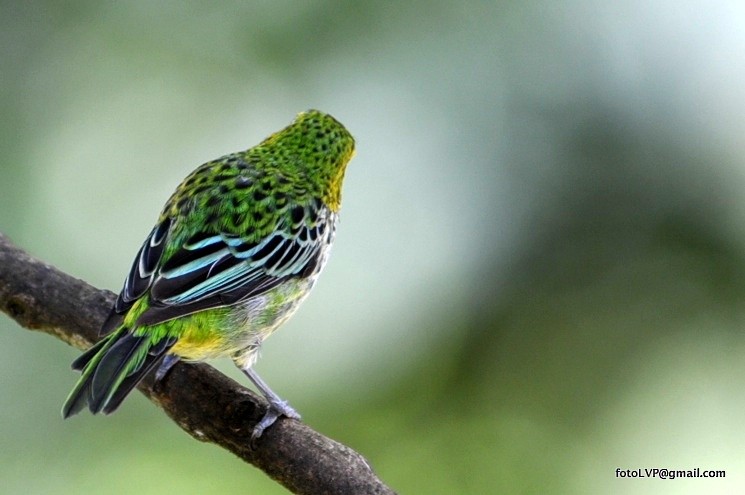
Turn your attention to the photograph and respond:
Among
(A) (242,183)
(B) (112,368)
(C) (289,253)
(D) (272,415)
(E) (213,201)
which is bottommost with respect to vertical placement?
(D) (272,415)

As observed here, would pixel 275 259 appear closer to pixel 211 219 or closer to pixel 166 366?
pixel 211 219

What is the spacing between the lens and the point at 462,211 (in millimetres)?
6645

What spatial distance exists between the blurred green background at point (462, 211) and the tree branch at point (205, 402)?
155 centimetres

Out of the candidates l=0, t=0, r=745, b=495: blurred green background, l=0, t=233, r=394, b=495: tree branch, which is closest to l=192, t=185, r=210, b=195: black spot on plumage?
l=0, t=233, r=394, b=495: tree branch

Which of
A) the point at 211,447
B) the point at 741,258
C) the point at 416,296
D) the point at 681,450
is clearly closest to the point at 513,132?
the point at 416,296

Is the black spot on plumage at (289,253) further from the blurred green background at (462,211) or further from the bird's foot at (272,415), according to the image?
the blurred green background at (462,211)

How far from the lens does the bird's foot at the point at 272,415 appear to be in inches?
166

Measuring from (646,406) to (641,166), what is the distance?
5.32ft

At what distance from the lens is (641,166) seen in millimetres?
6898

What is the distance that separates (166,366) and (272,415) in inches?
25.2

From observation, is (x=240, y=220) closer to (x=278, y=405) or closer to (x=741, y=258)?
(x=278, y=405)

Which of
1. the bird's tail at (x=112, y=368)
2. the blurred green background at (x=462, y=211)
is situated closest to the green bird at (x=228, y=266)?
the bird's tail at (x=112, y=368)

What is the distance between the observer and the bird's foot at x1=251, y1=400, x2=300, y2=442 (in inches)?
166

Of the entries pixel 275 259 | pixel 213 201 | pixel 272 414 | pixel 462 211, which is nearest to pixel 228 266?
pixel 275 259
